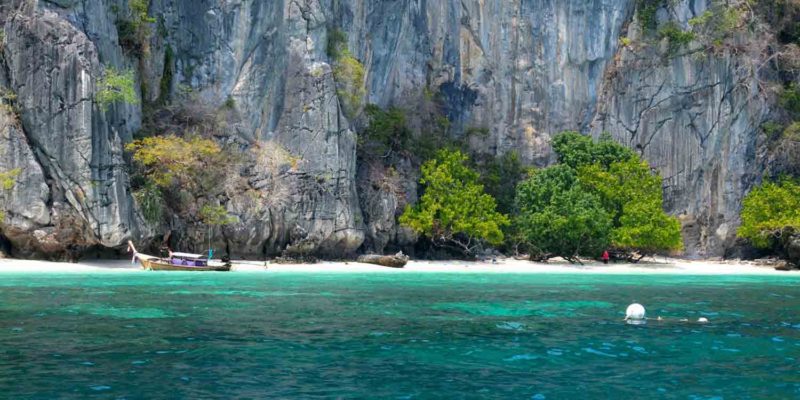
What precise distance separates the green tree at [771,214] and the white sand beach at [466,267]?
1.77 metres

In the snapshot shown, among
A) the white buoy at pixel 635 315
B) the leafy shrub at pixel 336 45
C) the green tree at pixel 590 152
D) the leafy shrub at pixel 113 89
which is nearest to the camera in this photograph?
the white buoy at pixel 635 315

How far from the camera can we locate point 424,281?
28.5 meters

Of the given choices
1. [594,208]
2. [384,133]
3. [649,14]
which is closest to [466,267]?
[594,208]

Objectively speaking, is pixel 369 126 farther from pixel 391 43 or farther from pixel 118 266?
pixel 118 266

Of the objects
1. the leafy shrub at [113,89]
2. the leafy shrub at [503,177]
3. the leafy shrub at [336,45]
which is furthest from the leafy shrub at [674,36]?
the leafy shrub at [113,89]

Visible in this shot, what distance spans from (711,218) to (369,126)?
21.5 meters

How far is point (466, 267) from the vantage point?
37.4m

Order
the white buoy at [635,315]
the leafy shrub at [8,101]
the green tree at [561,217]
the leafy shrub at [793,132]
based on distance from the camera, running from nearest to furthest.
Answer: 1. the white buoy at [635,315]
2. the leafy shrub at [8,101]
3. the green tree at [561,217]
4. the leafy shrub at [793,132]

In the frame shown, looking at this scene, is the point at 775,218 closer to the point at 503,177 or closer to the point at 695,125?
the point at 695,125

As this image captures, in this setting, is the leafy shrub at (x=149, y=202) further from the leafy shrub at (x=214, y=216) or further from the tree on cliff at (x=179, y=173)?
the leafy shrub at (x=214, y=216)

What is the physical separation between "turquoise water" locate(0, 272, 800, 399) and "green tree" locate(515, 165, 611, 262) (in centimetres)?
1644

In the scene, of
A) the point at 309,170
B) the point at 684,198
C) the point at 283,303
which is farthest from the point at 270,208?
the point at 684,198

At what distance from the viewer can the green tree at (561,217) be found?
1550 inches

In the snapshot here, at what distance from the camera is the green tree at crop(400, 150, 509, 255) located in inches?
1563
